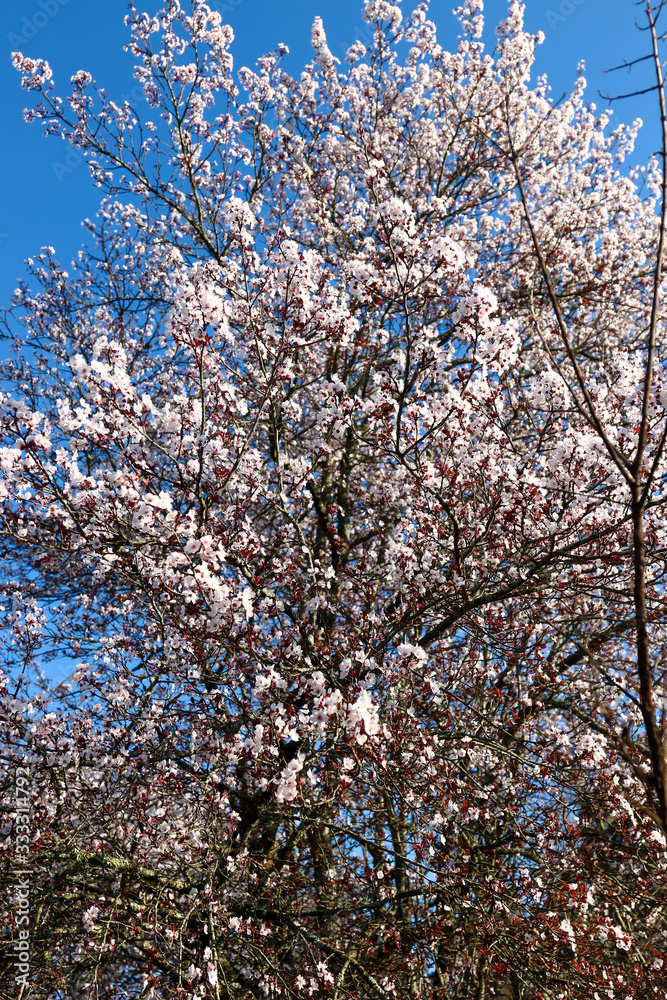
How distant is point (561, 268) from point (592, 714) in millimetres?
6366

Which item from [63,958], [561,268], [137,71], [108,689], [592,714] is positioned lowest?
[63,958]

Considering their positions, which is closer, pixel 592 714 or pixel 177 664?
pixel 177 664

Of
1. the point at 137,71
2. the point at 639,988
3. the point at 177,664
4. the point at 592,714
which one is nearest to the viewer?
the point at 639,988

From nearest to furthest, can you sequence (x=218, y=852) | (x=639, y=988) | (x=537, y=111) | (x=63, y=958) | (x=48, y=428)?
(x=48, y=428)
(x=639, y=988)
(x=218, y=852)
(x=63, y=958)
(x=537, y=111)

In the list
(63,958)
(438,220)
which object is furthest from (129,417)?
(438,220)

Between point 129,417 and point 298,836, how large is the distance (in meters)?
4.49

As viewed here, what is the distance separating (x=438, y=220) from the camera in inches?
356

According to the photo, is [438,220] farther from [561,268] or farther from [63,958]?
[63,958]

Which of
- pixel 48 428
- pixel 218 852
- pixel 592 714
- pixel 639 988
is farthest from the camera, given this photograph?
pixel 592 714

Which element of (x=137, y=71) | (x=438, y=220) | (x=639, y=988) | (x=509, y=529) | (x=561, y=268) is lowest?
(x=639, y=988)

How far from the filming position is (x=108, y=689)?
21.4ft

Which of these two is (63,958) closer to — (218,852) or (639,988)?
(218,852)

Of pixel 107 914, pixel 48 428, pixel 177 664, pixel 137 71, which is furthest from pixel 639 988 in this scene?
pixel 137 71

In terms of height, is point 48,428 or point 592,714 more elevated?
point 48,428
